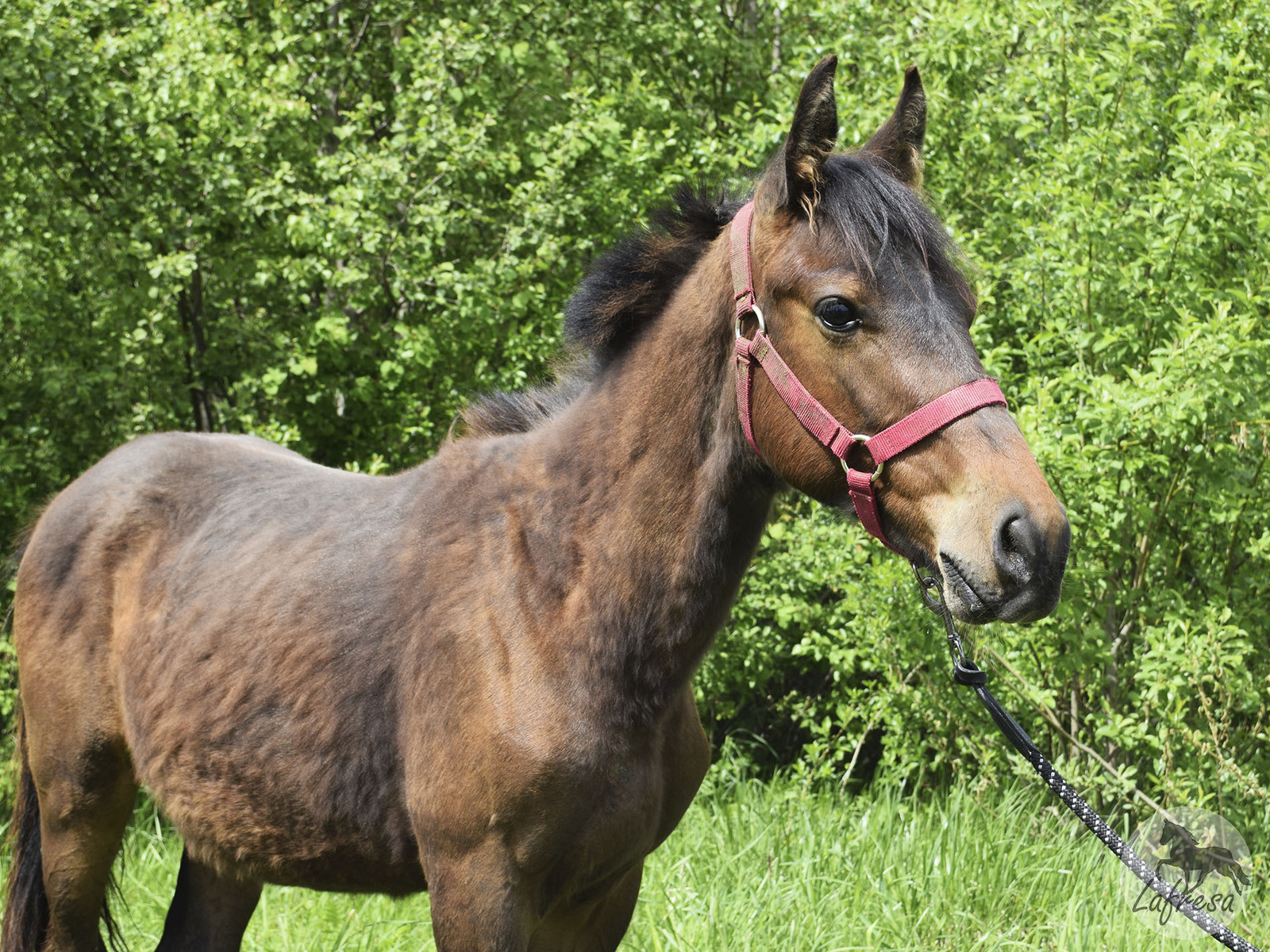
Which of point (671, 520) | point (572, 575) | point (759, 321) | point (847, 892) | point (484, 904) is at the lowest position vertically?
point (847, 892)

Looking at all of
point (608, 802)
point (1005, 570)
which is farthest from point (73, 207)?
point (1005, 570)

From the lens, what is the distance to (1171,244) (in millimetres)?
4496

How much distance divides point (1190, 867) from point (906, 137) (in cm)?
326

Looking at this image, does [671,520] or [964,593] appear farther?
[671,520]

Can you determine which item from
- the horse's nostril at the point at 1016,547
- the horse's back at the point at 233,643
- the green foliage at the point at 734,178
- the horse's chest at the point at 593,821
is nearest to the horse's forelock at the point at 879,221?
the horse's nostril at the point at 1016,547

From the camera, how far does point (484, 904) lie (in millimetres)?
2297

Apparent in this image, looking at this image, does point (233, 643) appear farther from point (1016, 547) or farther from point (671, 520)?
point (1016, 547)

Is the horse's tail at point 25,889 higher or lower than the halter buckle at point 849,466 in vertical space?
lower

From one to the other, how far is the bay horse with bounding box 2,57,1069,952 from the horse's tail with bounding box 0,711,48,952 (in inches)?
22.8

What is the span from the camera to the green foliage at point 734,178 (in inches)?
180

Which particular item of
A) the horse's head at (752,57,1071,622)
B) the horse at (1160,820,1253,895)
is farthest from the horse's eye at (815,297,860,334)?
the horse at (1160,820,1253,895)

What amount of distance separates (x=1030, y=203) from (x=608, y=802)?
4.06 m

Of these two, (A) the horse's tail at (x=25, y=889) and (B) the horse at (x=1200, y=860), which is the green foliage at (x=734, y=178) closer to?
(B) the horse at (x=1200, y=860)

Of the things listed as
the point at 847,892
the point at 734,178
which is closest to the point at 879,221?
the point at 847,892
